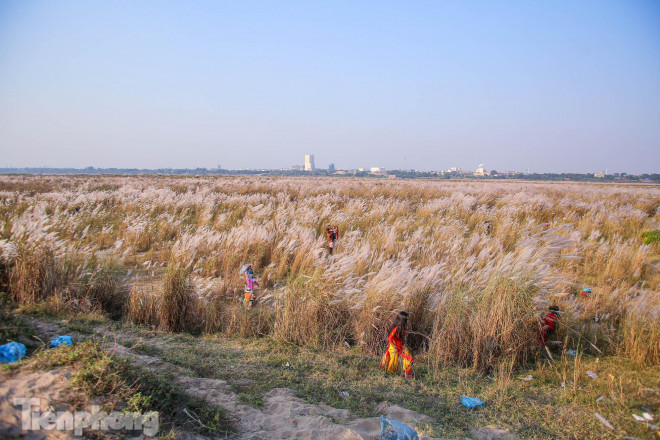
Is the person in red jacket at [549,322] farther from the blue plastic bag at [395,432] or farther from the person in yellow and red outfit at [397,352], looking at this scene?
the blue plastic bag at [395,432]

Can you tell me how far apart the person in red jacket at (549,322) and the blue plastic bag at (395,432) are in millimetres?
2330

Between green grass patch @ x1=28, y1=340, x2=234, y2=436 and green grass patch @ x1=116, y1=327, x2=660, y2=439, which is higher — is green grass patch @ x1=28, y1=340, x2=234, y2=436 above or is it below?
above

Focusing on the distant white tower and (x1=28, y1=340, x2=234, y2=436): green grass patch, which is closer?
(x1=28, y1=340, x2=234, y2=436): green grass patch

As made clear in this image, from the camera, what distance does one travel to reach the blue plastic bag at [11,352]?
7.22 feet

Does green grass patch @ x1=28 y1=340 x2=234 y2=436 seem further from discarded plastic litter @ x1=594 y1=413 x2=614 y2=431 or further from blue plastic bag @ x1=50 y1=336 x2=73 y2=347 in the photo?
discarded plastic litter @ x1=594 y1=413 x2=614 y2=431

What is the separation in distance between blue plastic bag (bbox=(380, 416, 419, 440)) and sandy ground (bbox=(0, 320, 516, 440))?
8 centimetres

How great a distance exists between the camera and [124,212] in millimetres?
10914

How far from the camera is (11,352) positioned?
224 cm

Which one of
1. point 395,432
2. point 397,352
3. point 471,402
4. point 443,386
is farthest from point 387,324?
point 395,432

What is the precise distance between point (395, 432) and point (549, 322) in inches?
105

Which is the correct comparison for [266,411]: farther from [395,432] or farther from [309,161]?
[309,161]

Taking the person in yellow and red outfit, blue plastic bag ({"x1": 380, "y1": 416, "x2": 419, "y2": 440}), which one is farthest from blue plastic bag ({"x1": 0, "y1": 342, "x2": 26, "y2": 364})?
the person in yellow and red outfit

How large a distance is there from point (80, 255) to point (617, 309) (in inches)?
310

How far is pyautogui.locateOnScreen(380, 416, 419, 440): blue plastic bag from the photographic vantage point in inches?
86.7
